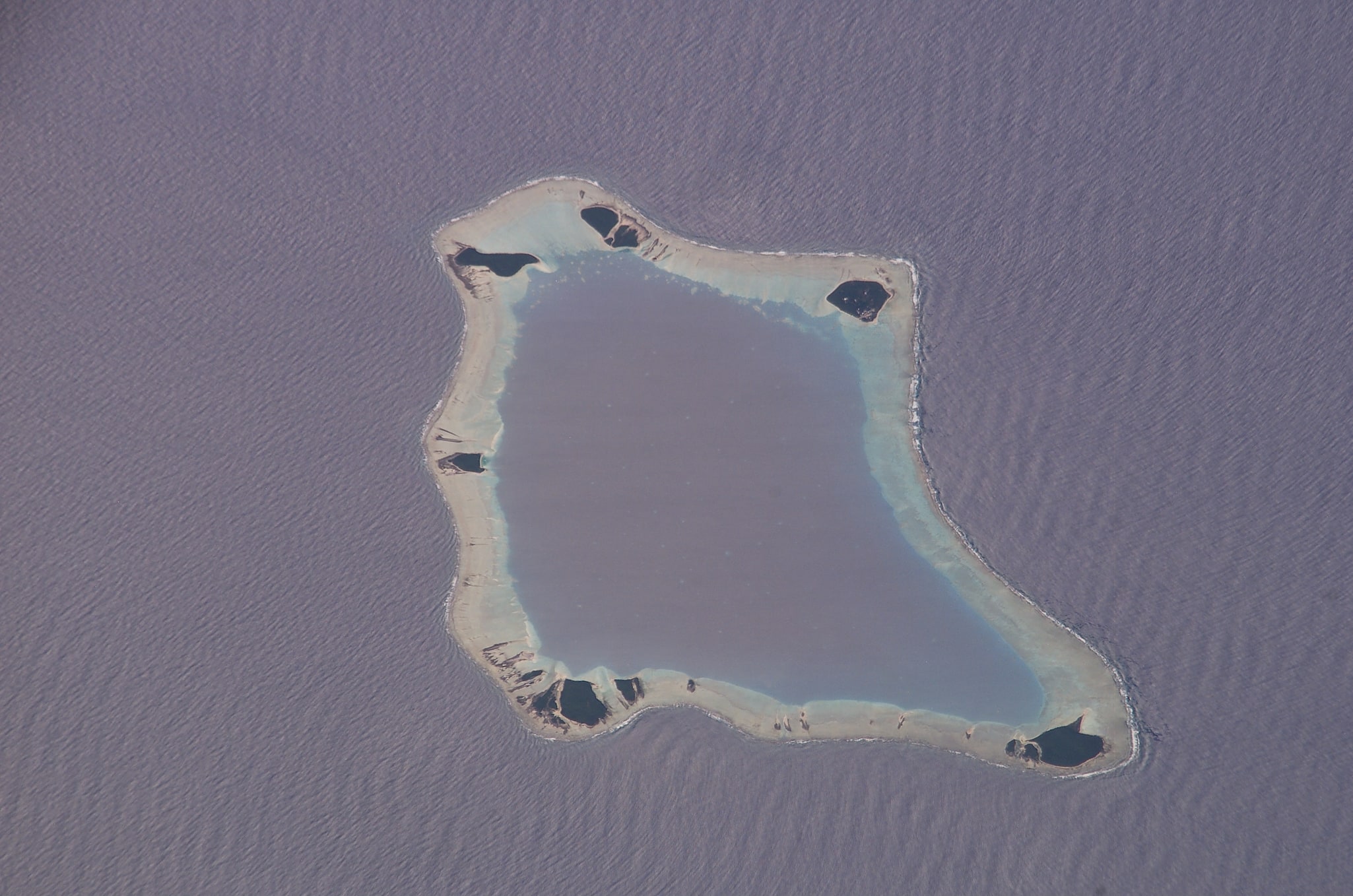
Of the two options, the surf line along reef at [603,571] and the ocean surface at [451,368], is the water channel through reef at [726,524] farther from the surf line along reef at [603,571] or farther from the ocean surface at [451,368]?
the ocean surface at [451,368]

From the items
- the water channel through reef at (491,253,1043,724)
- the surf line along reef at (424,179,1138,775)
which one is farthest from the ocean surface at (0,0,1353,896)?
the water channel through reef at (491,253,1043,724)

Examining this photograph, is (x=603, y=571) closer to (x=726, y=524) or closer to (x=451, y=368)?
(x=726, y=524)

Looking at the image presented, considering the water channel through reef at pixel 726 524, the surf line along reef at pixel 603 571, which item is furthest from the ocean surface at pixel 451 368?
the water channel through reef at pixel 726 524

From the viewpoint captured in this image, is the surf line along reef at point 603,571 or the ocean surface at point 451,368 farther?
the surf line along reef at point 603,571

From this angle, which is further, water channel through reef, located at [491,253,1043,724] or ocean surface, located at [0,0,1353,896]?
water channel through reef, located at [491,253,1043,724]

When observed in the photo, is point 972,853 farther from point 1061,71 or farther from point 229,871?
point 1061,71

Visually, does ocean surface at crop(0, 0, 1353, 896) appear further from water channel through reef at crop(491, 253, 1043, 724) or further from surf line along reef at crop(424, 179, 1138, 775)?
water channel through reef at crop(491, 253, 1043, 724)
